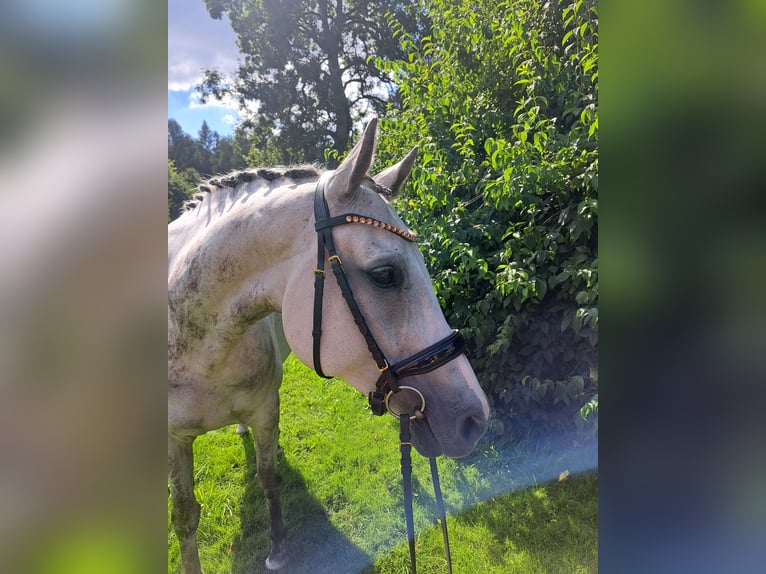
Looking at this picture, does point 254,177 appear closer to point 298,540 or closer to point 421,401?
point 421,401

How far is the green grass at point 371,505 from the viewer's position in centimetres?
255

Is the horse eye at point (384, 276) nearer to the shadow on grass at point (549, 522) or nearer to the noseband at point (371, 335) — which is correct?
the noseband at point (371, 335)

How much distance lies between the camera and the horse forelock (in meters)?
1.67

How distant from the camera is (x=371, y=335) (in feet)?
4.53

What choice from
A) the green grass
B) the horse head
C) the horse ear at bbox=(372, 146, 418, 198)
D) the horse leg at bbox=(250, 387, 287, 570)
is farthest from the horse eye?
the green grass

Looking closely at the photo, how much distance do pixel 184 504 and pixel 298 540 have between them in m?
0.97

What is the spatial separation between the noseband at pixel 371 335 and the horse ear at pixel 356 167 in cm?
8

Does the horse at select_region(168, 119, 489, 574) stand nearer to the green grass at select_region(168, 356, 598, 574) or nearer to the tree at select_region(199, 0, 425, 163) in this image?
the green grass at select_region(168, 356, 598, 574)
